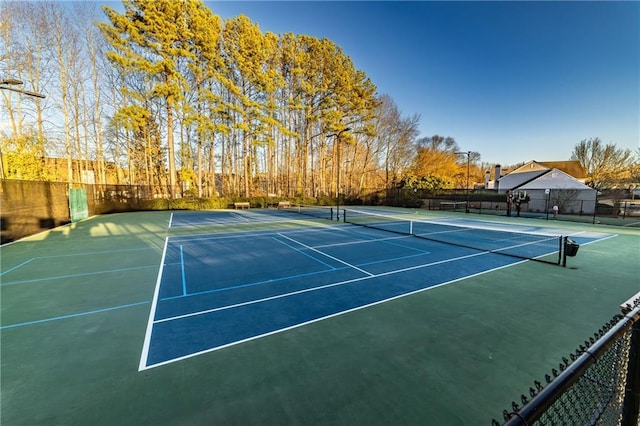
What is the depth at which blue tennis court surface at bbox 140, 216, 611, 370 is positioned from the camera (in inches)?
156

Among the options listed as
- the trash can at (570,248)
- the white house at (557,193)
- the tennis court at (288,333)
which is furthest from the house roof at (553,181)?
the trash can at (570,248)

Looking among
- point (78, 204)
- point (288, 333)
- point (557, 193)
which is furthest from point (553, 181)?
point (78, 204)

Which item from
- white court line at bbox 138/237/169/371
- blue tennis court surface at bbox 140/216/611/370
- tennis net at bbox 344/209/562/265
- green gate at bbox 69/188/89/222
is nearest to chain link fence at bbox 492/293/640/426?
blue tennis court surface at bbox 140/216/611/370

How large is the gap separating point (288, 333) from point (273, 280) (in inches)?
91.3

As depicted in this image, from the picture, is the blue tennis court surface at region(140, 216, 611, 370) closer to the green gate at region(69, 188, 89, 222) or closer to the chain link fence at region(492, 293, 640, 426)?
the chain link fence at region(492, 293, 640, 426)

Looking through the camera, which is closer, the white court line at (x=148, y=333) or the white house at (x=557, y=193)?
the white court line at (x=148, y=333)

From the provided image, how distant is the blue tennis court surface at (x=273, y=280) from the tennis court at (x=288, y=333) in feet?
0.13

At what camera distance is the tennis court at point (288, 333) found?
8.47 feet

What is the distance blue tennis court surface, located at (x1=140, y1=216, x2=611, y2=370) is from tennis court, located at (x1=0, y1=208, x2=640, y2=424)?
41 millimetres

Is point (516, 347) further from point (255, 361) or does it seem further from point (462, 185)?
point (462, 185)

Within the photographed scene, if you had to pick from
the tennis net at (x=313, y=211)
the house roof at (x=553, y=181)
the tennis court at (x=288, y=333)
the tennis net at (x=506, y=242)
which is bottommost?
the tennis net at (x=506, y=242)

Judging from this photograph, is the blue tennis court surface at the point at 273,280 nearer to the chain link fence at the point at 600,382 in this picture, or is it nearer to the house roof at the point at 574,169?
the chain link fence at the point at 600,382

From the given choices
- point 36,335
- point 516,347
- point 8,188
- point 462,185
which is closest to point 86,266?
point 36,335

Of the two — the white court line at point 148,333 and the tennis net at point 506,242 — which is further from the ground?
the white court line at point 148,333
